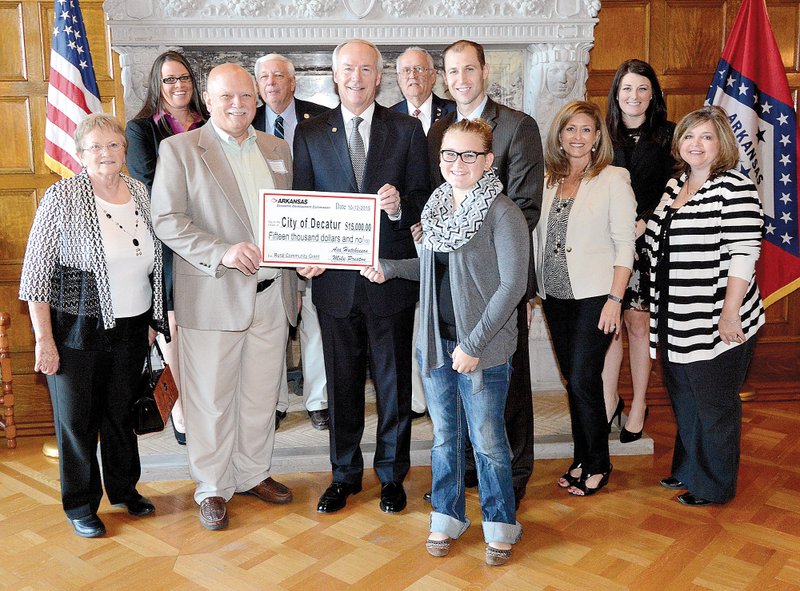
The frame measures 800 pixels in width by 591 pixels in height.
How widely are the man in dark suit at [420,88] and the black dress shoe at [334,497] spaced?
1704mm

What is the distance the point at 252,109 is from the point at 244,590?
5.39 feet

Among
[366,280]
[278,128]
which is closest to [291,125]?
[278,128]

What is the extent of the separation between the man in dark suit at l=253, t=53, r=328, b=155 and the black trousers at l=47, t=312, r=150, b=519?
4.08ft

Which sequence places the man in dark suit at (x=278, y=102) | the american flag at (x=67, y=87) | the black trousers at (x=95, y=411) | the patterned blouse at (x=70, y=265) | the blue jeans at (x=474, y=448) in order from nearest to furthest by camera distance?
the blue jeans at (x=474, y=448), the patterned blouse at (x=70, y=265), the black trousers at (x=95, y=411), the man in dark suit at (x=278, y=102), the american flag at (x=67, y=87)

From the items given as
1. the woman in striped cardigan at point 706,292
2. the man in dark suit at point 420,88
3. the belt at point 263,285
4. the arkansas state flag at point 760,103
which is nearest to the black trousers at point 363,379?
the belt at point 263,285

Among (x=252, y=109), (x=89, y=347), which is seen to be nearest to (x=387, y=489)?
(x=89, y=347)

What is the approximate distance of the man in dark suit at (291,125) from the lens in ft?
11.8

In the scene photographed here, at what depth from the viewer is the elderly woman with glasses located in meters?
2.62

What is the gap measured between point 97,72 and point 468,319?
2.88 m

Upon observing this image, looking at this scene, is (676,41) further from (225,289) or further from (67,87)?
(67,87)

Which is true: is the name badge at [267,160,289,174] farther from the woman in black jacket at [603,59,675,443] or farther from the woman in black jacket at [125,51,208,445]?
the woman in black jacket at [603,59,675,443]

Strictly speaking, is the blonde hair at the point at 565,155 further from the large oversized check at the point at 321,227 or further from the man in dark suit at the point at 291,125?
the man in dark suit at the point at 291,125

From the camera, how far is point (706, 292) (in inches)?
114

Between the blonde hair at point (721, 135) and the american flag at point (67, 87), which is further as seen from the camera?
the american flag at point (67, 87)
